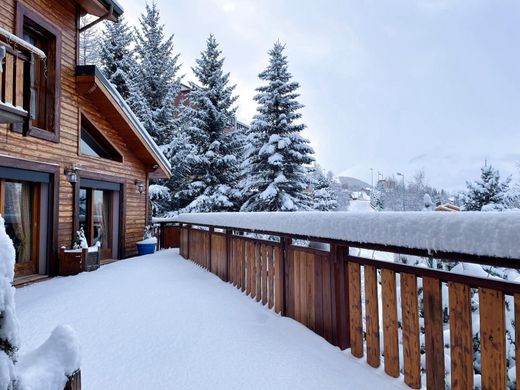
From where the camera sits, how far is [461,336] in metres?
1.80

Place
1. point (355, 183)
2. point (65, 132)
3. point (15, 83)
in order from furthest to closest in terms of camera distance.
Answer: point (355, 183), point (65, 132), point (15, 83)

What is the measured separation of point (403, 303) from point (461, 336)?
0.41m

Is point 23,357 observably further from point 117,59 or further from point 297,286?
point 117,59

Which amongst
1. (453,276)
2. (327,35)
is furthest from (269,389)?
(327,35)

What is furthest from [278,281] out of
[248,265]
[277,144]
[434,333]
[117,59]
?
[117,59]

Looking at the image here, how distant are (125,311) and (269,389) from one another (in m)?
2.43

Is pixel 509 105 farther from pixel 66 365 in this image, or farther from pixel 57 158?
pixel 66 365

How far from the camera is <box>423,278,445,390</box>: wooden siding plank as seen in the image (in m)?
1.95

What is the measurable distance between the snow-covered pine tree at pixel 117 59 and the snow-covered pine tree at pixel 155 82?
703mm

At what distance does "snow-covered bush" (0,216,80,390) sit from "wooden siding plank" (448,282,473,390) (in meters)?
1.84

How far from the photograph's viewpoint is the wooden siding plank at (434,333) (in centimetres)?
195

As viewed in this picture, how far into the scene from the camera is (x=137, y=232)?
10.7 m

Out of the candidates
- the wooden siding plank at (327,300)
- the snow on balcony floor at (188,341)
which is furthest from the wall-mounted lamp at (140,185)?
the wooden siding plank at (327,300)

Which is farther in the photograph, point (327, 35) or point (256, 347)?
point (327, 35)
